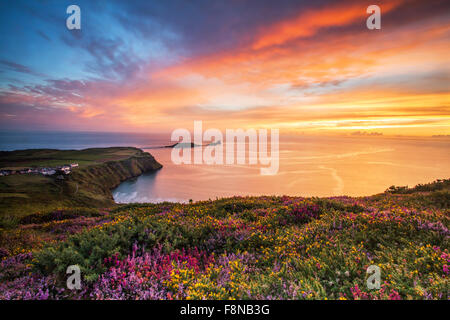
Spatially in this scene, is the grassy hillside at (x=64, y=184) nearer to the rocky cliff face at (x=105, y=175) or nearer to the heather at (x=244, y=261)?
the rocky cliff face at (x=105, y=175)

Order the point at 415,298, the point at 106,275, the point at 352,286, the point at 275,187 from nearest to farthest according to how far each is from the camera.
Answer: the point at 415,298, the point at 352,286, the point at 106,275, the point at 275,187

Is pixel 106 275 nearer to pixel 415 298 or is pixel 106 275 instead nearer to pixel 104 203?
pixel 415 298

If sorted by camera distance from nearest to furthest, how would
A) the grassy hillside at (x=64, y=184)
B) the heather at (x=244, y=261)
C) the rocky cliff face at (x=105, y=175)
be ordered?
the heather at (x=244, y=261), the grassy hillside at (x=64, y=184), the rocky cliff face at (x=105, y=175)

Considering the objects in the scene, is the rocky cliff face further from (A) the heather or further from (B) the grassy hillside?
(A) the heather

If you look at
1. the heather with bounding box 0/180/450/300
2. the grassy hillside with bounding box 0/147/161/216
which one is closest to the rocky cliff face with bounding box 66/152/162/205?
the grassy hillside with bounding box 0/147/161/216

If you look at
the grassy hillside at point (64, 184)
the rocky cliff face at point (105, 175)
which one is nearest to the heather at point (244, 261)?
the grassy hillside at point (64, 184)

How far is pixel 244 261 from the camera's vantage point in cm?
581

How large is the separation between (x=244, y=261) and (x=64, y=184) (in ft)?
210

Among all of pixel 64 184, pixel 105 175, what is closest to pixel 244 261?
pixel 64 184

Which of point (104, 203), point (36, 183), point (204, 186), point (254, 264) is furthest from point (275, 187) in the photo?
point (254, 264)

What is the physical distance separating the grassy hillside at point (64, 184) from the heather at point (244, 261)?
63.8 ft

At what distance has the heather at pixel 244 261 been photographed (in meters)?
4.05

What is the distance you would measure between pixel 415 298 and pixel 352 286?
96cm
